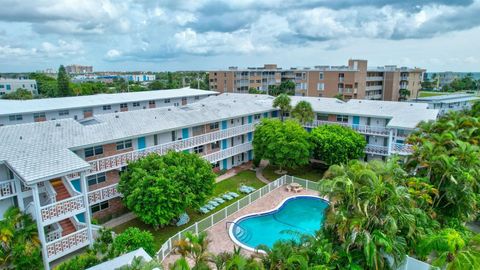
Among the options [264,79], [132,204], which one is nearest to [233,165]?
[132,204]

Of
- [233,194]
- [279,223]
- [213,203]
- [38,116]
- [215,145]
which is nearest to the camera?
[279,223]

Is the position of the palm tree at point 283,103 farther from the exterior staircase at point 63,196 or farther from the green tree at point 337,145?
the exterior staircase at point 63,196

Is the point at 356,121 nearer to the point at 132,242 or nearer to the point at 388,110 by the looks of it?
the point at 388,110

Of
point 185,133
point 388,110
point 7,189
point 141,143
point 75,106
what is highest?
point 75,106

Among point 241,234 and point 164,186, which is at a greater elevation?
point 164,186

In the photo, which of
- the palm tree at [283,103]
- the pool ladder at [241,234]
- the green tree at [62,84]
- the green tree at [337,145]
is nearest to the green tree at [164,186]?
the pool ladder at [241,234]

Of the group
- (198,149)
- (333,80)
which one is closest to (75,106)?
(198,149)
